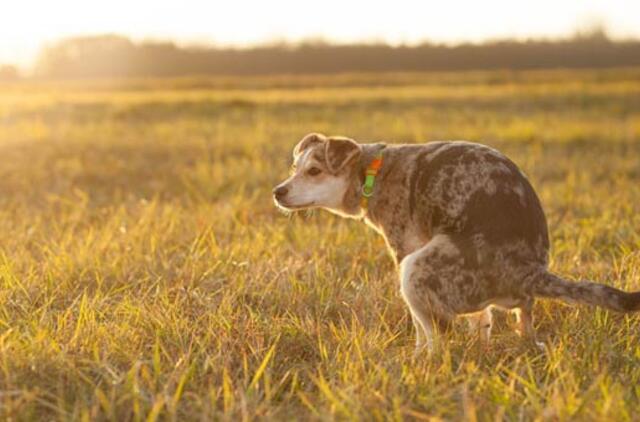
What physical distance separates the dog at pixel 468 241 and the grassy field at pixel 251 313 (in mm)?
251

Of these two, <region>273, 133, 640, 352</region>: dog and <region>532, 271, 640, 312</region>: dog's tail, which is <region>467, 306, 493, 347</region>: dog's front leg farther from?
<region>532, 271, 640, 312</region>: dog's tail

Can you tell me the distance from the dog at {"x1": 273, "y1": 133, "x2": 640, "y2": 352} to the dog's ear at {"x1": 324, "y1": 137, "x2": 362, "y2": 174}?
313mm

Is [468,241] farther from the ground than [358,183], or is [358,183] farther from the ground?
[358,183]

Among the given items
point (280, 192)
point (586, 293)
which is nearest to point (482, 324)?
point (586, 293)

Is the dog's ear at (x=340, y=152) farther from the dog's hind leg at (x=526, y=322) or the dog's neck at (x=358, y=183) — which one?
the dog's hind leg at (x=526, y=322)

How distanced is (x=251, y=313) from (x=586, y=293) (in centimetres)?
185

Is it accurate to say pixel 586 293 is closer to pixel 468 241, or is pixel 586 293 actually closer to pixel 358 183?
pixel 468 241

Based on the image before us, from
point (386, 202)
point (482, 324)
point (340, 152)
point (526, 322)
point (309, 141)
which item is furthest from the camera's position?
point (309, 141)

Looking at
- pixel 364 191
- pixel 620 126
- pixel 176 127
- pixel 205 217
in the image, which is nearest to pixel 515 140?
pixel 620 126

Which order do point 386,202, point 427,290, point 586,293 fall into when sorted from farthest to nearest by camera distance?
point 386,202 → point 427,290 → point 586,293

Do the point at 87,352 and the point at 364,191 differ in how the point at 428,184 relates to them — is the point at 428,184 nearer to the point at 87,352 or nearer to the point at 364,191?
the point at 364,191

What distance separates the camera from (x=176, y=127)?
17.4 m

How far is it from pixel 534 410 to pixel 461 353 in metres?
0.91

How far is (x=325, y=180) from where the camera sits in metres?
5.28
